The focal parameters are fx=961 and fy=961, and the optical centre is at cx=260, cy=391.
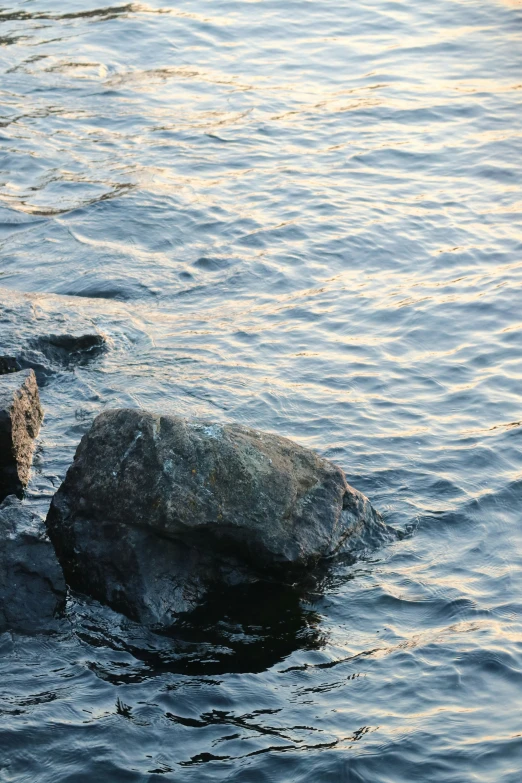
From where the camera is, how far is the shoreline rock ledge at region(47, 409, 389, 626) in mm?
5785

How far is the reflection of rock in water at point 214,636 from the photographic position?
543 centimetres

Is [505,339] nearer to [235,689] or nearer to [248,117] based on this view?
[235,689]

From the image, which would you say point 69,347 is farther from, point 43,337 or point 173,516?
point 173,516

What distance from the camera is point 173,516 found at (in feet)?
18.7

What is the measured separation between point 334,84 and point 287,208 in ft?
16.3

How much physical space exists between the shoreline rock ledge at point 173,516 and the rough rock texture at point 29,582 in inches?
12.3

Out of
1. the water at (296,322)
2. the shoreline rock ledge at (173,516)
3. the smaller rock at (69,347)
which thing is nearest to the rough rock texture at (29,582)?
the water at (296,322)

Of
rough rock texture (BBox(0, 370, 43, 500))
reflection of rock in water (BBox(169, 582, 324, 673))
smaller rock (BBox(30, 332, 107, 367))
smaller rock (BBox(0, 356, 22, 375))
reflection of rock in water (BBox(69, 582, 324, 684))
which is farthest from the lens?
smaller rock (BBox(30, 332, 107, 367))

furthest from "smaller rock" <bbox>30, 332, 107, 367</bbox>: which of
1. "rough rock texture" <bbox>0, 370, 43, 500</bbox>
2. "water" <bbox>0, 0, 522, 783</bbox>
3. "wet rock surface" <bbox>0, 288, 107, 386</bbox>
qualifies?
"rough rock texture" <bbox>0, 370, 43, 500</bbox>

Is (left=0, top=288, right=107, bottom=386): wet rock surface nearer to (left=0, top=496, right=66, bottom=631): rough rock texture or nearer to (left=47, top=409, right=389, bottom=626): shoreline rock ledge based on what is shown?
(left=47, top=409, right=389, bottom=626): shoreline rock ledge

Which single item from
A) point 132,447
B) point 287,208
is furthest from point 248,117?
point 132,447

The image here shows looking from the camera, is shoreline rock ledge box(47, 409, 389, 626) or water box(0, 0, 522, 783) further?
shoreline rock ledge box(47, 409, 389, 626)

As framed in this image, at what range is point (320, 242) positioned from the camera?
11.6 meters

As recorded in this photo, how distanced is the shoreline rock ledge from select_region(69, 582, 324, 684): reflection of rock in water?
10 centimetres
